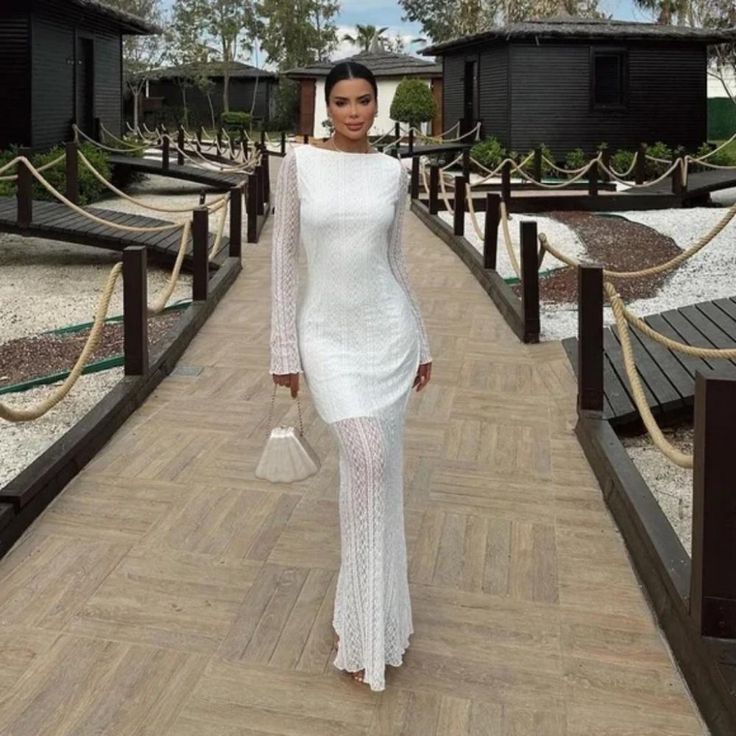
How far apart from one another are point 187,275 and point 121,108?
447 inches

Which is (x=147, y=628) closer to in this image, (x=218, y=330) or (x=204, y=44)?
(x=218, y=330)

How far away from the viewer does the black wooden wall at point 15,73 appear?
15.0 meters

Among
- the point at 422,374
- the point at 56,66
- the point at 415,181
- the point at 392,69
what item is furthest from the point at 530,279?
the point at 392,69

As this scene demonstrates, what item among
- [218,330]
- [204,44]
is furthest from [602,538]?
[204,44]

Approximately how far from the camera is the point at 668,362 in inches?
220

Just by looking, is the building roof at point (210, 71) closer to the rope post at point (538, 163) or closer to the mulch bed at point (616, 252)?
the rope post at point (538, 163)

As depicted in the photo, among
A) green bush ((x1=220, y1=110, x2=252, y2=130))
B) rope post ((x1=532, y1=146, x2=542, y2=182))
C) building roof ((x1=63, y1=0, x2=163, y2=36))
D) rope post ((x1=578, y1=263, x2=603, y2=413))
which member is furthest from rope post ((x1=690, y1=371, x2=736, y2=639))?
green bush ((x1=220, y1=110, x2=252, y2=130))

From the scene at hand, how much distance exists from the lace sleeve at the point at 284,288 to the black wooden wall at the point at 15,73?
552 inches

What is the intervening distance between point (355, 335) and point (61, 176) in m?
13.2

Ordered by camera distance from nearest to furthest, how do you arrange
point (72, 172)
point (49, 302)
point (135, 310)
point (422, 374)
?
point (422, 374) < point (135, 310) < point (49, 302) < point (72, 172)

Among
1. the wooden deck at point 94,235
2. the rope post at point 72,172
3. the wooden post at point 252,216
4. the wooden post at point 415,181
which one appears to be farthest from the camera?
the wooden post at point 415,181

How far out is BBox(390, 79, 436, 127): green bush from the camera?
A: 98.9 feet

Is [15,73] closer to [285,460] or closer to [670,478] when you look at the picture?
[670,478]

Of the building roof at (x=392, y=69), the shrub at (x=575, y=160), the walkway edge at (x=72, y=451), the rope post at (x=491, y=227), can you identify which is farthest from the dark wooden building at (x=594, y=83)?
the walkway edge at (x=72, y=451)
